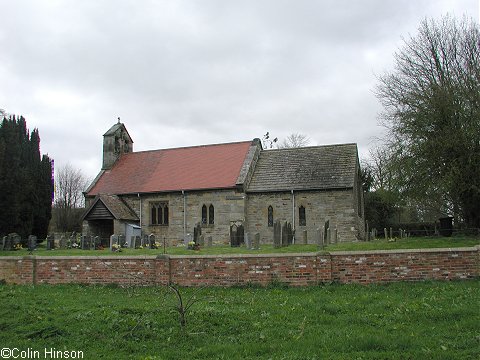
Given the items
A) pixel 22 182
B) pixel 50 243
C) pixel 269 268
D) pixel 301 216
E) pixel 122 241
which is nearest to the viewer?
pixel 269 268

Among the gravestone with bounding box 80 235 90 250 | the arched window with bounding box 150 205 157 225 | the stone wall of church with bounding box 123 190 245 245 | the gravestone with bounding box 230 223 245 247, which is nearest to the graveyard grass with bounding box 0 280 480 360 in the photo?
the gravestone with bounding box 230 223 245 247

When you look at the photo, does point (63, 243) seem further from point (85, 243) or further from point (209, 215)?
point (209, 215)

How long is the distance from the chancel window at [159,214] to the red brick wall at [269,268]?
16.9 metres

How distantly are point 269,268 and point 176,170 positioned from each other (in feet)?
71.1

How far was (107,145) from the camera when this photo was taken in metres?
36.9

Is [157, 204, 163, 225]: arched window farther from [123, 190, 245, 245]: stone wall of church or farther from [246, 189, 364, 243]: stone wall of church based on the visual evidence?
[246, 189, 364, 243]: stone wall of church

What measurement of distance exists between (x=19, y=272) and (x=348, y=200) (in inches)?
750

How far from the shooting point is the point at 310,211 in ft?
95.3

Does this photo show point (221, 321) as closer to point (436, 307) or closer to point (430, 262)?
point (436, 307)

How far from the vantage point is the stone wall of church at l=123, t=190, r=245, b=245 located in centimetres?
2997

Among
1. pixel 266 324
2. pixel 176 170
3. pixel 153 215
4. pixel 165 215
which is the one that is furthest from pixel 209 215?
pixel 266 324

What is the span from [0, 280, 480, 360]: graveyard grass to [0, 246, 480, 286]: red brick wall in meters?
0.46

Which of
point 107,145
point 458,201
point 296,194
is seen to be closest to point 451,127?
point 458,201

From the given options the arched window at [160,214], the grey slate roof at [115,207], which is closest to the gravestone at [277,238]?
the arched window at [160,214]
